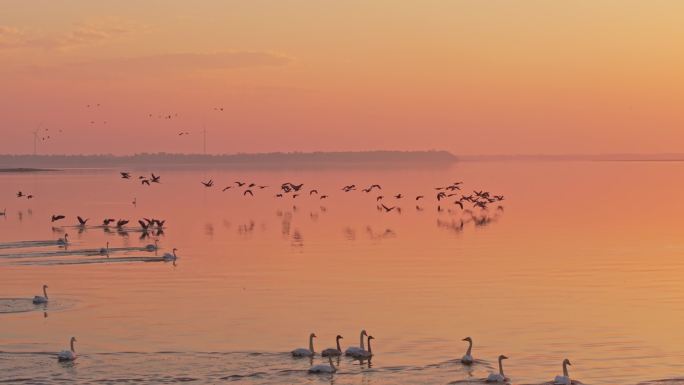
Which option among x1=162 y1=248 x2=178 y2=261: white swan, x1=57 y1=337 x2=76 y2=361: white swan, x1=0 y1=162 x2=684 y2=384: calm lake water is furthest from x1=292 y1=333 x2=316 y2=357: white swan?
x1=162 y1=248 x2=178 y2=261: white swan

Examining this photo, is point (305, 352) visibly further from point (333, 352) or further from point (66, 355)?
point (66, 355)

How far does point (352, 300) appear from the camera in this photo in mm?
39438

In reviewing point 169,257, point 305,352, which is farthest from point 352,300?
point 169,257

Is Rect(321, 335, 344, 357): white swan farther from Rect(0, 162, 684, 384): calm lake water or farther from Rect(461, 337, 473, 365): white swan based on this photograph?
Rect(461, 337, 473, 365): white swan

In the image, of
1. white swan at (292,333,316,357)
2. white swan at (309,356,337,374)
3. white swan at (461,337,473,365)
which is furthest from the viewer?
white swan at (292,333,316,357)

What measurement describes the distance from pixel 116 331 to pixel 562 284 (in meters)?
18.3

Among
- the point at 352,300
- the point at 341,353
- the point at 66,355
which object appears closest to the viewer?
the point at 66,355

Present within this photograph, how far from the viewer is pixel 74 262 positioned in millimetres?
52219

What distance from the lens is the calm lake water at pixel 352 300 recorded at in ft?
93.5

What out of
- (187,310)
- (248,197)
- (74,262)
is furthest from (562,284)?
(248,197)

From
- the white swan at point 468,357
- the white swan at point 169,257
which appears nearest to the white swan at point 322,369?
the white swan at point 468,357

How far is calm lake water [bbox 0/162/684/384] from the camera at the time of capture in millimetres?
28500

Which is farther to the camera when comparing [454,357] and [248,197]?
[248,197]

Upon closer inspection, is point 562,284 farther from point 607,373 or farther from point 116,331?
point 116,331
